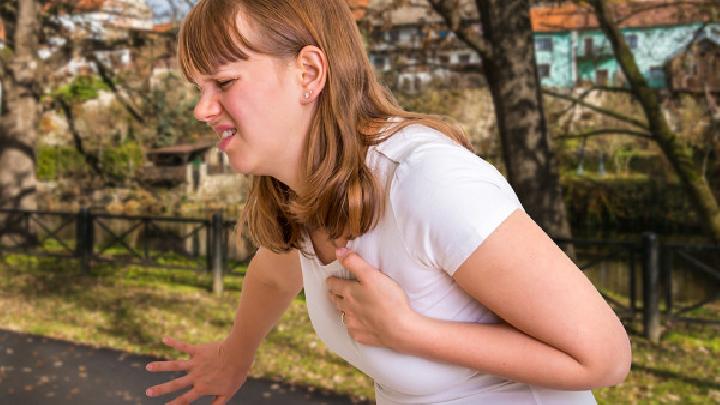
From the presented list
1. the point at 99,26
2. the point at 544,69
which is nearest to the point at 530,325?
the point at 544,69

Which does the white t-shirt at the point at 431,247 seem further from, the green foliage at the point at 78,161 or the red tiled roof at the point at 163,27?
the green foliage at the point at 78,161

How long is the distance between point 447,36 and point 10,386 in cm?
725

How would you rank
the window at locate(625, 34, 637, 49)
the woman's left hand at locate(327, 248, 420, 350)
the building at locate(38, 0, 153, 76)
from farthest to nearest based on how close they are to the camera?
the building at locate(38, 0, 153, 76), the window at locate(625, 34, 637, 49), the woman's left hand at locate(327, 248, 420, 350)

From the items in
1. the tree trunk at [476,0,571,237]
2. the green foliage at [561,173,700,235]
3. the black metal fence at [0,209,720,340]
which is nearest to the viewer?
the black metal fence at [0,209,720,340]

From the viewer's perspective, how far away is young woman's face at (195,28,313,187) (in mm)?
1320

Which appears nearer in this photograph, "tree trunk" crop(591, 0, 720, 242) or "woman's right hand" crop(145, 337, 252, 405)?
"woman's right hand" crop(145, 337, 252, 405)

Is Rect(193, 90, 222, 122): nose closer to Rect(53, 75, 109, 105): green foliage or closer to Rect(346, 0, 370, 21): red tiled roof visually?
Rect(346, 0, 370, 21): red tiled roof

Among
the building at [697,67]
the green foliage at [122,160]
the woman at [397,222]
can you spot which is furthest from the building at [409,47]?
the woman at [397,222]

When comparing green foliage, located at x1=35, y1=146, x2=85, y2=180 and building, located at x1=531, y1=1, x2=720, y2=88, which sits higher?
building, located at x1=531, y1=1, x2=720, y2=88

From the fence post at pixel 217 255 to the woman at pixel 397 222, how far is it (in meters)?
9.03

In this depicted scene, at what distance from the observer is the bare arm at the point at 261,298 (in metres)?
1.90

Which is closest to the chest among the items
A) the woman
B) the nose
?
the woman

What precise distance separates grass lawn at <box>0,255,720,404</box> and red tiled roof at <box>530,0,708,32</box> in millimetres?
3994

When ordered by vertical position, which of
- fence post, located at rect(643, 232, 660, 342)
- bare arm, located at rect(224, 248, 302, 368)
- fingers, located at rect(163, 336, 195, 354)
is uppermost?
bare arm, located at rect(224, 248, 302, 368)
